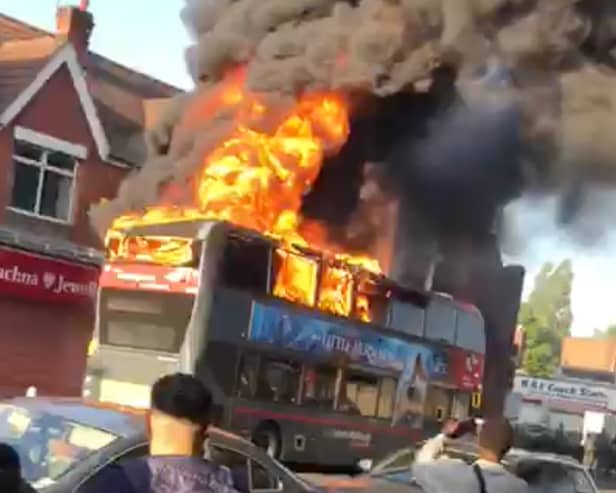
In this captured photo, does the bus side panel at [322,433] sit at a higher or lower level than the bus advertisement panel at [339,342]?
lower

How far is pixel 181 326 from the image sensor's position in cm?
1756

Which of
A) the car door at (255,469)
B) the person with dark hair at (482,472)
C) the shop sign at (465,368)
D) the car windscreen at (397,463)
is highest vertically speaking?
the shop sign at (465,368)

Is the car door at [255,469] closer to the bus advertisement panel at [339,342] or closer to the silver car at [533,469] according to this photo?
the silver car at [533,469]

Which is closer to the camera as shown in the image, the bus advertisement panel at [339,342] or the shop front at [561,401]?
the bus advertisement panel at [339,342]

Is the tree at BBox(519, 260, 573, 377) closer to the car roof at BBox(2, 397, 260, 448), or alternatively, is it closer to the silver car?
the silver car

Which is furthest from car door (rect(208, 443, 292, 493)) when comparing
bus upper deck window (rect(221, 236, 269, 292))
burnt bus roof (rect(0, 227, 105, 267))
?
burnt bus roof (rect(0, 227, 105, 267))

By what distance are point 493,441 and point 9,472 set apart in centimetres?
205

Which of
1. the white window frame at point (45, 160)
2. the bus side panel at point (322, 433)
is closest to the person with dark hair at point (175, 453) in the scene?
the bus side panel at point (322, 433)

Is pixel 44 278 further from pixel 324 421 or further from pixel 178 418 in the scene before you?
pixel 178 418

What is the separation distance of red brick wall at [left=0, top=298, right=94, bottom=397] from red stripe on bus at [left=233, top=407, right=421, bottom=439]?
6581mm

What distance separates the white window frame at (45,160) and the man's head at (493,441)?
70.5 feet

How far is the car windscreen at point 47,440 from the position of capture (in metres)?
6.69

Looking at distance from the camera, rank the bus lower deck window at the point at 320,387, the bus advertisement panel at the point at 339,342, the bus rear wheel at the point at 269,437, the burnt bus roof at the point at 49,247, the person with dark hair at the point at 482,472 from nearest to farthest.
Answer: the person with dark hair at the point at 482,472, the bus advertisement panel at the point at 339,342, the bus rear wheel at the point at 269,437, the bus lower deck window at the point at 320,387, the burnt bus roof at the point at 49,247

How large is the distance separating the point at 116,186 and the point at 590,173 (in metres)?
10.4
